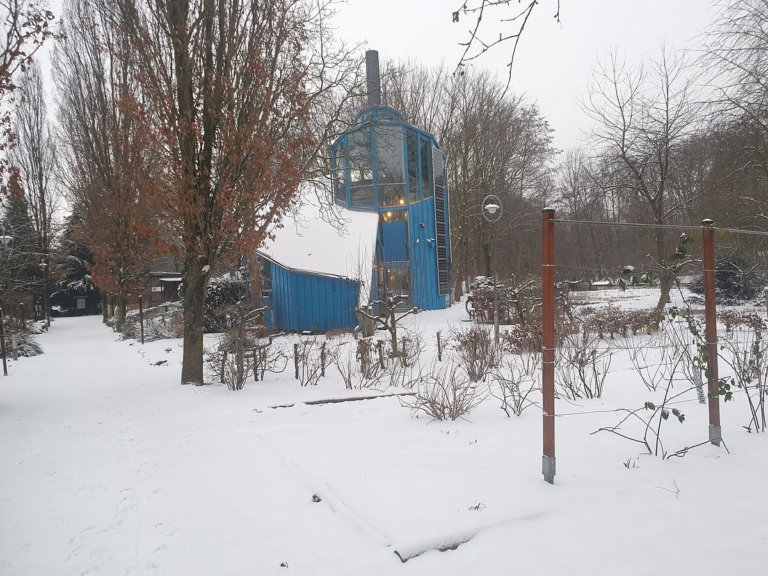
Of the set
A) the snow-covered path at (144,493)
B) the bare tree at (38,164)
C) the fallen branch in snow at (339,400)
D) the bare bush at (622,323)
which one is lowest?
the snow-covered path at (144,493)

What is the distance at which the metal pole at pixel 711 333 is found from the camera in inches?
152

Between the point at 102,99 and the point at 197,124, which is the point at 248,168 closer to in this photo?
the point at 197,124

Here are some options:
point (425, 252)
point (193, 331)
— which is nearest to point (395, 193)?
point (425, 252)

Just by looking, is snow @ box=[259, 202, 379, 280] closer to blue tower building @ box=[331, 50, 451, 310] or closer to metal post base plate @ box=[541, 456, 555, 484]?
blue tower building @ box=[331, 50, 451, 310]

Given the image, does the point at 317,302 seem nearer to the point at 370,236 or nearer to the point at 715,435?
the point at 370,236

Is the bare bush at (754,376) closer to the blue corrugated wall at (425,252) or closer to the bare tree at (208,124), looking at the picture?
the bare tree at (208,124)

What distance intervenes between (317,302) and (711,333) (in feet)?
43.7

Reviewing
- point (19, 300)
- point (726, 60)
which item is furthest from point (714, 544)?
point (19, 300)

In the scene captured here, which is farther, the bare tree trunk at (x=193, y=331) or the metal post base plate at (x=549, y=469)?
the bare tree trunk at (x=193, y=331)

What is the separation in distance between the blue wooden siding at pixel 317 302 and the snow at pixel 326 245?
0.37m

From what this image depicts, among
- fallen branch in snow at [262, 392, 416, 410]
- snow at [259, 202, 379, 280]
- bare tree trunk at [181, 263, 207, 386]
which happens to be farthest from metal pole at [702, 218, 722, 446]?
snow at [259, 202, 379, 280]

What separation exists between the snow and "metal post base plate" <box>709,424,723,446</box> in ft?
38.1

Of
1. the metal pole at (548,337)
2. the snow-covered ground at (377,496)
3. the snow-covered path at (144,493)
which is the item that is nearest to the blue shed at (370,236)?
the snow-covered path at (144,493)

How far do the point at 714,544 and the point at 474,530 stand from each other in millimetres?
1258
